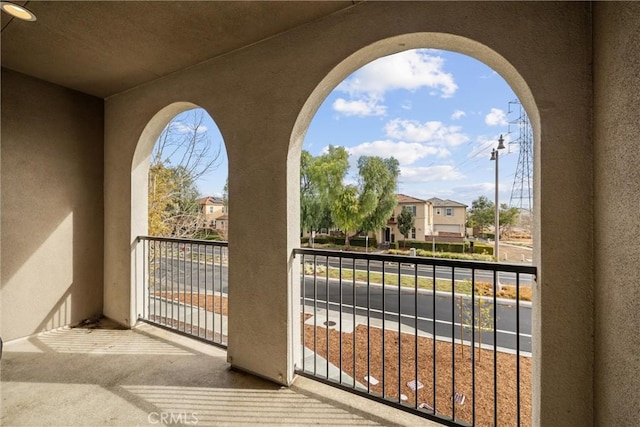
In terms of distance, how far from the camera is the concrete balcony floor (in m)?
1.64

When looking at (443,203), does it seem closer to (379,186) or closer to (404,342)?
(404,342)

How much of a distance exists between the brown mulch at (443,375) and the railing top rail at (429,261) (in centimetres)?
62

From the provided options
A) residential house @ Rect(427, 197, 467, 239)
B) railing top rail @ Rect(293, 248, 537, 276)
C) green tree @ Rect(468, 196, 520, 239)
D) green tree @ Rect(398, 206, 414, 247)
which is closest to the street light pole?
green tree @ Rect(468, 196, 520, 239)

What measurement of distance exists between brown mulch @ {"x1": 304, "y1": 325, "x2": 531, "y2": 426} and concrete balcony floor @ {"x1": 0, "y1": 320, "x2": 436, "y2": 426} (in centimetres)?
38

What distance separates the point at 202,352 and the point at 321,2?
2.85 metres

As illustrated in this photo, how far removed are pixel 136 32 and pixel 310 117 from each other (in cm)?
139

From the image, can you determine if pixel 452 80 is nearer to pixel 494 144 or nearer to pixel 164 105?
pixel 494 144

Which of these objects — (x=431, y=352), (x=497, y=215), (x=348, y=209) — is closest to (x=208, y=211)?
(x=348, y=209)

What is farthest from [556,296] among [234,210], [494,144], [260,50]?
[494,144]

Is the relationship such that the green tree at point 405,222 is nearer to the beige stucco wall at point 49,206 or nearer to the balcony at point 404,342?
the balcony at point 404,342

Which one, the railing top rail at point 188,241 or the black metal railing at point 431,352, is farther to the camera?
the railing top rail at point 188,241

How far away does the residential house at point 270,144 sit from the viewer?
3.73 ft

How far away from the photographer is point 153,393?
1.85 m

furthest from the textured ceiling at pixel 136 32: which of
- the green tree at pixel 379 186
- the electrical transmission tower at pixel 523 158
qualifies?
the green tree at pixel 379 186
